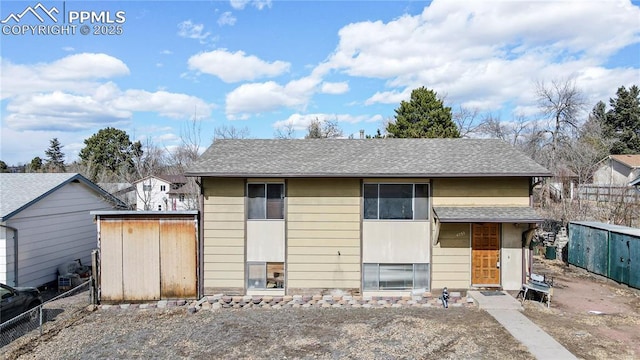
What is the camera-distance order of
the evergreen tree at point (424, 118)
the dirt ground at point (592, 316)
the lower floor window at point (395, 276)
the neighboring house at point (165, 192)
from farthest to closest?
1. the neighboring house at point (165, 192)
2. the evergreen tree at point (424, 118)
3. the lower floor window at point (395, 276)
4. the dirt ground at point (592, 316)

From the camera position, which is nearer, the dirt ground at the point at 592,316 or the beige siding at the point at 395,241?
the dirt ground at the point at 592,316

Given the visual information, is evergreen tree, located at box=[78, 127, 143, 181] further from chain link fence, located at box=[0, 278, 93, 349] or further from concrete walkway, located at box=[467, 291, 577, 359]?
concrete walkway, located at box=[467, 291, 577, 359]

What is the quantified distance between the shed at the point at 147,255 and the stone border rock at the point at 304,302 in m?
0.35

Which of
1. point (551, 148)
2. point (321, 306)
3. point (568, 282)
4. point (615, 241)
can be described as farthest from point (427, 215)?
point (551, 148)

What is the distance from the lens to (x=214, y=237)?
12.0m

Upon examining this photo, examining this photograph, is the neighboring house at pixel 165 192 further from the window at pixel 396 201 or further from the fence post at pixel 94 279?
the window at pixel 396 201

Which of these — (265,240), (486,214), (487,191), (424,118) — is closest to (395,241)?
(486,214)

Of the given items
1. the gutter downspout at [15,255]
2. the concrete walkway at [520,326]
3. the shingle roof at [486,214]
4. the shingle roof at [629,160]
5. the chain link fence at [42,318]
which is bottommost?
the chain link fence at [42,318]

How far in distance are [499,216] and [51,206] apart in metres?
16.0

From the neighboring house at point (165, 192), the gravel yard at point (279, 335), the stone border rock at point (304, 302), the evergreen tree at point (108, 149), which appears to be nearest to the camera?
the gravel yard at point (279, 335)

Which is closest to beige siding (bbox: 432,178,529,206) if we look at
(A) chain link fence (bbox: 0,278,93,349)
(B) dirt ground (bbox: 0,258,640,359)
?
(B) dirt ground (bbox: 0,258,640,359)

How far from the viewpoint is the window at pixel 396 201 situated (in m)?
12.1

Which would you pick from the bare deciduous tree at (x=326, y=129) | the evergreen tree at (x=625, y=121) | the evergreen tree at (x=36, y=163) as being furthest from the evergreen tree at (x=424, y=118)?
the evergreen tree at (x=36, y=163)

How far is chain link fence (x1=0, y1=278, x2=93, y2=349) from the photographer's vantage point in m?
9.09
